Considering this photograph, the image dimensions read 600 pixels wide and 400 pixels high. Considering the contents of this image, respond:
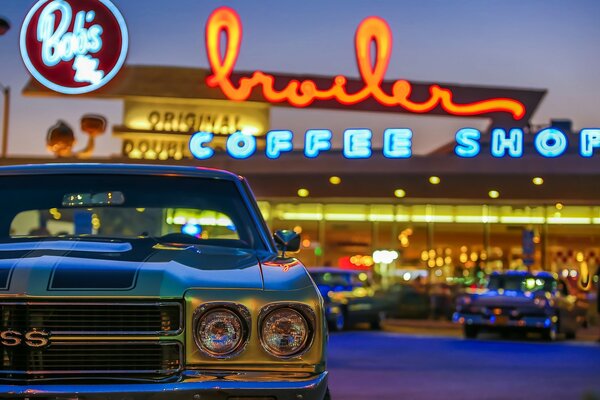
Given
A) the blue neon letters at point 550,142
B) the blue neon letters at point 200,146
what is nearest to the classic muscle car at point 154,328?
the blue neon letters at point 550,142

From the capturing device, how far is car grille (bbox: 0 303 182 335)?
4.25 meters

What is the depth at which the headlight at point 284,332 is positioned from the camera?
4.42m

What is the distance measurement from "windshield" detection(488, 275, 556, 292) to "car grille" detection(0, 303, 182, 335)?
681 inches

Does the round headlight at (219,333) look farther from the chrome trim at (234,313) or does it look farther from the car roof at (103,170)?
the car roof at (103,170)

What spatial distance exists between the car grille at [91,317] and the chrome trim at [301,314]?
35cm

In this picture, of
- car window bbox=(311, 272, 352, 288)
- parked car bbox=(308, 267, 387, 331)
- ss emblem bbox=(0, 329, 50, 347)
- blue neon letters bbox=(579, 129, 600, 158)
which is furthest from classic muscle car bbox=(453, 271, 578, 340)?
ss emblem bbox=(0, 329, 50, 347)

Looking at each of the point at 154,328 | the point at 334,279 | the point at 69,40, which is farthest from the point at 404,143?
the point at 154,328

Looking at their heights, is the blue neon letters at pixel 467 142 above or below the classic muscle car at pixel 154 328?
above

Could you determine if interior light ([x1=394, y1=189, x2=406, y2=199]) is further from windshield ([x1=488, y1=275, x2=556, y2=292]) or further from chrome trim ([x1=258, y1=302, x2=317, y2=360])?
chrome trim ([x1=258, y1=302, x2=317, y2=360])

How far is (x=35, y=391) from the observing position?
4.17 metres

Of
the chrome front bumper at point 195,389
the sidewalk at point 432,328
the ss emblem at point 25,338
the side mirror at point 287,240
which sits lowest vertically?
the sidewalk at point 432,328

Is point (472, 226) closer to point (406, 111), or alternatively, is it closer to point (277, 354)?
point (406, 111)

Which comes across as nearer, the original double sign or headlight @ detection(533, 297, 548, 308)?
headlight @ detection(533, 297, 548, 308)

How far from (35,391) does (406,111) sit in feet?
95.8
